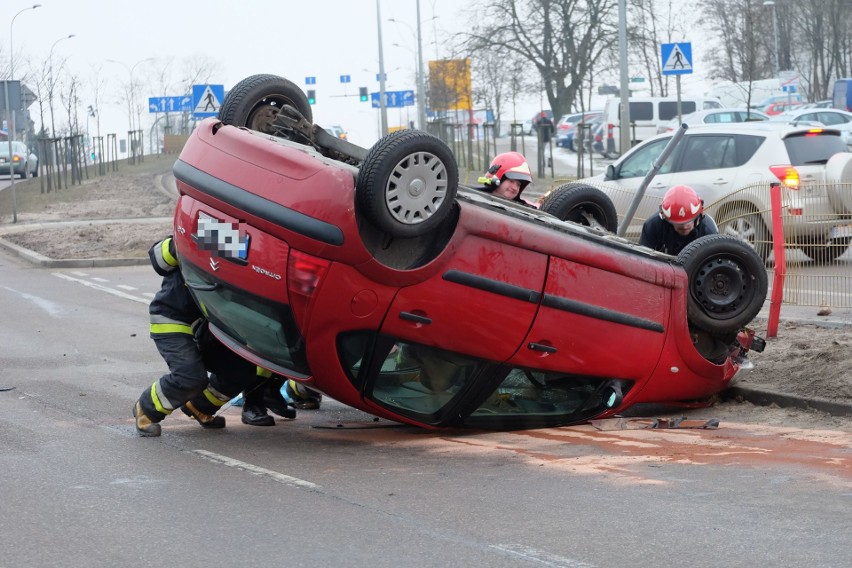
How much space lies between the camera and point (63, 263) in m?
20.0

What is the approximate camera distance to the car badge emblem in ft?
21.5

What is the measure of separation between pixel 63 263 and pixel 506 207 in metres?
14.4

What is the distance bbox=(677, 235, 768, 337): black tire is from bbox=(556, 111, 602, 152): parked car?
43.5 metres

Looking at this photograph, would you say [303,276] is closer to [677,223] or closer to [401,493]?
[401,493]

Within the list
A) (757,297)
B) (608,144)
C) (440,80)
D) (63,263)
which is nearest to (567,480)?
(757,297)

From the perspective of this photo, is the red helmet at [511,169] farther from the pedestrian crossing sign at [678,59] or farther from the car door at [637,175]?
the pedestrian crossing sign at [678,59]

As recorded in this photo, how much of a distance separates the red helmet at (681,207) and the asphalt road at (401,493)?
1.51 meters

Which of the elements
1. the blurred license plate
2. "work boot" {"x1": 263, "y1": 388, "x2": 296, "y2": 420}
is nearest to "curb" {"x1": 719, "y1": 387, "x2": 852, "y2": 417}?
the blurred license plate

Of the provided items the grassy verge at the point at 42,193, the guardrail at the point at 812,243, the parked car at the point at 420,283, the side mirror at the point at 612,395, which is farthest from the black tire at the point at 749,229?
the grassy verge at the point at 42,193

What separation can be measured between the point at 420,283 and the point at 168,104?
58.4 metres

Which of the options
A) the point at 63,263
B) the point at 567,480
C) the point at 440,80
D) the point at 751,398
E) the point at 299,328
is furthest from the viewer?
the point at 440,80

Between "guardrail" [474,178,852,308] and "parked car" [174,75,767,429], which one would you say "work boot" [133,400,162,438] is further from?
"guardrail" [474,178,852,308]

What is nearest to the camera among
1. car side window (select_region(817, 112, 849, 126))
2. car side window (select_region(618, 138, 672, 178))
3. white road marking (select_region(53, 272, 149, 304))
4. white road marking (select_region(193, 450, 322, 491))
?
white road marking (select_region(193, 450, 322, 491))

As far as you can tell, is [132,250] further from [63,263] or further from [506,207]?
[506,207]
